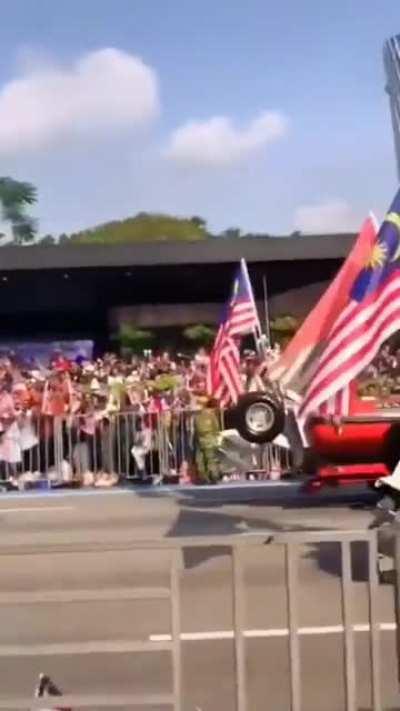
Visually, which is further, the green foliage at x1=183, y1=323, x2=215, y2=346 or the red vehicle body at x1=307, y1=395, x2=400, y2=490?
the green foliage at x1=183, y1=323, x2=215, y2=346

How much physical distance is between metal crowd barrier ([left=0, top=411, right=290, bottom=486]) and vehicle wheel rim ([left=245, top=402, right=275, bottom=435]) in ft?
14.7

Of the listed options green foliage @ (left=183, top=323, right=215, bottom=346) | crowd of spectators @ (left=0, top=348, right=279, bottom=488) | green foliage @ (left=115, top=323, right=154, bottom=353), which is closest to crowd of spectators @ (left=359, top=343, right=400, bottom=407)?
crowd of spectators @ (left=0, top=348, right=279, bottom=488)

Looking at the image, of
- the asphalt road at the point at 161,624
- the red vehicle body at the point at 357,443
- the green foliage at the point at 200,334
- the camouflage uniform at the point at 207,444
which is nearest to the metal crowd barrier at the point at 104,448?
the camouflage uniform at the point at 207,444

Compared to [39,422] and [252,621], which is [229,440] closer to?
[39,422]

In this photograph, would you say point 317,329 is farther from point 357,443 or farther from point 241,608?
point 241,608

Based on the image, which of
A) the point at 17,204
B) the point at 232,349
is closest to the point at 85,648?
the point at 232,349

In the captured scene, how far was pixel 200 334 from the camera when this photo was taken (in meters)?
30.4

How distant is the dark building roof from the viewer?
93.5 feet

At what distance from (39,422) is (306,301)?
38.4ft

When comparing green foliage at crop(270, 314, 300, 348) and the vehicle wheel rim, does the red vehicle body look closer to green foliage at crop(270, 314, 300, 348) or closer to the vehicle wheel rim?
the vehicle wheel rim

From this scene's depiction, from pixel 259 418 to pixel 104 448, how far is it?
525 centimetres

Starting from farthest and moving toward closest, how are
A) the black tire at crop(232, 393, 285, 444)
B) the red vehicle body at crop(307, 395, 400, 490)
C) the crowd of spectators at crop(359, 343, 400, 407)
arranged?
the crowd of spectators at crop(359, 343, 400, 407), the black tire at crop(232, 393, 285, 444), the red vehicle body at crop(307, 395, 400, 490)

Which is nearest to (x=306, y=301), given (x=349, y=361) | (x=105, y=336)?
(x=105, y=336)

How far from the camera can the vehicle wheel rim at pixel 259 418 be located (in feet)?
48.2
